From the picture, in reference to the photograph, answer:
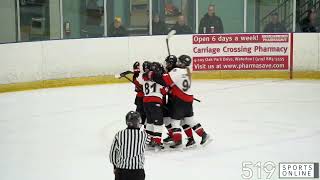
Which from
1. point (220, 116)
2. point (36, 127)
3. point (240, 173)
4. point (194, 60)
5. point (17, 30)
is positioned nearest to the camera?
point (240, 173)

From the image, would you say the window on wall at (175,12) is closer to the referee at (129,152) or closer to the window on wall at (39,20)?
the window on wall at (39,20)

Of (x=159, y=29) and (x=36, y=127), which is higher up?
(x=159, y=29)

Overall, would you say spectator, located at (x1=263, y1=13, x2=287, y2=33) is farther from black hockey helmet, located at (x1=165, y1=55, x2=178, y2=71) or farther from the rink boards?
black hockey helmet, located at (x1=165, y1=55, x2=178, y2=71)

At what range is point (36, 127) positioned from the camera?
28.2 feet

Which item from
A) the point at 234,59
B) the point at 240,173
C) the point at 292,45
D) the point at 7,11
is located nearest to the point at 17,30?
the point at 7,11

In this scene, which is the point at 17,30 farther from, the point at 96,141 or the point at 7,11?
the point at 96,141

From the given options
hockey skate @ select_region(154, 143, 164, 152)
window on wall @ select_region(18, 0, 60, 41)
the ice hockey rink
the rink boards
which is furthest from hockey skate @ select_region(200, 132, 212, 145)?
window on wall @ select_region(18, 0, 60, 41)

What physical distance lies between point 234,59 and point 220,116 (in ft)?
11.6

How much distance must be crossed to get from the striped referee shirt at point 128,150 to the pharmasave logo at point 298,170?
80.1 inches

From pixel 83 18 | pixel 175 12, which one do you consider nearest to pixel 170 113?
pixel 83 18

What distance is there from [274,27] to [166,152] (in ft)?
20.7

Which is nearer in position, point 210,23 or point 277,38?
point 277,38

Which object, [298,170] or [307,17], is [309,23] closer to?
[307,17]

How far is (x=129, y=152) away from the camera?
4566 mm
